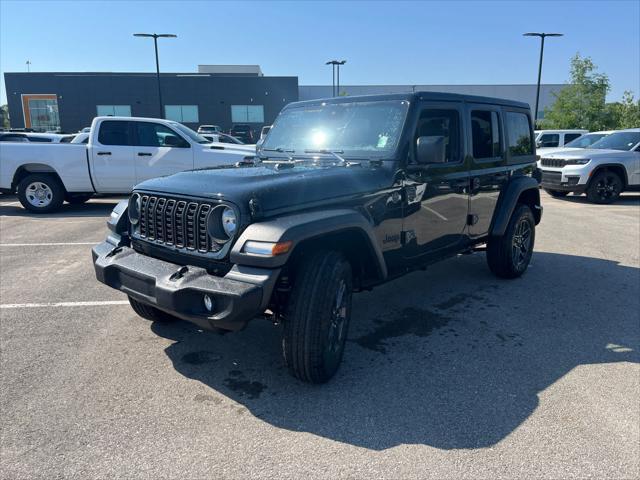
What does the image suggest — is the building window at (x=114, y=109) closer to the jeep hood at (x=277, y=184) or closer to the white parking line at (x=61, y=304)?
the white parking line at (x=61, y=304)

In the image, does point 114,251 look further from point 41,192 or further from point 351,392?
point 41,192

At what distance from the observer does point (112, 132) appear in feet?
34.5

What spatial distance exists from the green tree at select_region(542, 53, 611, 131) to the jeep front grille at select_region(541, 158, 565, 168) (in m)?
17.9

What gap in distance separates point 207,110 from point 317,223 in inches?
1978

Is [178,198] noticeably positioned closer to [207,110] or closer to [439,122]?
[439,122]

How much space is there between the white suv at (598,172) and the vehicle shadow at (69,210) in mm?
10965

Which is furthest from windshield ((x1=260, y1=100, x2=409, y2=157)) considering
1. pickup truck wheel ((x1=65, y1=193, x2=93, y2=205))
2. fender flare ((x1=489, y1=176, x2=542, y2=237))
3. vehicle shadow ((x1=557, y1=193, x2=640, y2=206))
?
vehicle shadow ((x1=557, y1=193, x2=640, y2=206))

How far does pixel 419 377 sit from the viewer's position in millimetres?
3441

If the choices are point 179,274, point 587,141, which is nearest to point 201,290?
point 179,274

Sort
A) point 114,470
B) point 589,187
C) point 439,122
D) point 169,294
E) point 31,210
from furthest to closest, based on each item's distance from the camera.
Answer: point 589,187 < point 31,210 < point 439,122 < point 169,294 < point 114,470

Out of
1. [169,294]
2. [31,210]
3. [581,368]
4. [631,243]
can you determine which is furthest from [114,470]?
[31,210]

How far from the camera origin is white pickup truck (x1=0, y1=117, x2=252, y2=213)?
405 inches

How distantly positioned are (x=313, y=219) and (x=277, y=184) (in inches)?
13.8

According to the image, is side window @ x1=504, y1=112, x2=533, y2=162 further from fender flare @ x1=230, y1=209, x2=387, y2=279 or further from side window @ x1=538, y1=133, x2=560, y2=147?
side window @ x1=538, y1=133, x2=560, y2=147
